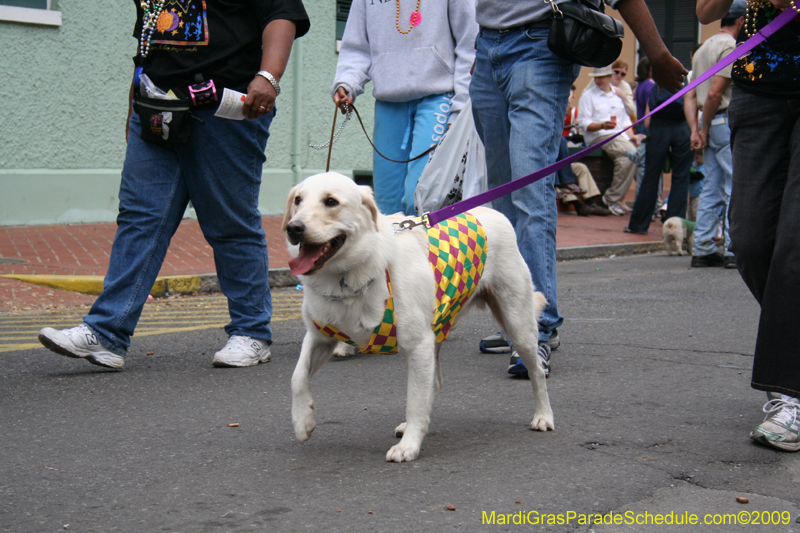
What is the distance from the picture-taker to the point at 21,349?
4863 mm

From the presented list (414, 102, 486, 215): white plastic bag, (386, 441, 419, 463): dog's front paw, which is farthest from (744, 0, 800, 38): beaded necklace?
(386, 441, 419, 463): dog's front paw

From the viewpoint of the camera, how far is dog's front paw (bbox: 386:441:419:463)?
293 centimetres

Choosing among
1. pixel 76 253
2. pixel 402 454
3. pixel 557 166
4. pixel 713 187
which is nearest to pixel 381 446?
pixel 402 454

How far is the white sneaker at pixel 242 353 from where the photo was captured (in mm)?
4465

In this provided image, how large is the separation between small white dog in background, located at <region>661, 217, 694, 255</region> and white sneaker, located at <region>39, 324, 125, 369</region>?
300 inches

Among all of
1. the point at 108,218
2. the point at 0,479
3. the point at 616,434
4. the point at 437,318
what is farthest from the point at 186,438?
the point at 108,218

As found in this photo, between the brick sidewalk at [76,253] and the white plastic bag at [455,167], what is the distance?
340 centimetres

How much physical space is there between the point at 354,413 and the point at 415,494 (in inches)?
39.9

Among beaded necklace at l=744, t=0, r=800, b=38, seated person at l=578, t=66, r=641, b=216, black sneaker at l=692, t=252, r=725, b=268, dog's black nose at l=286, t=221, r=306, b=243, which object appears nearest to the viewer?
dog's black nose at l=286, t=221, r=306, b=243

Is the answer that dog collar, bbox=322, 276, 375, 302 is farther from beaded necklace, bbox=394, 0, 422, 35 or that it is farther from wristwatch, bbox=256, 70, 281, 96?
beaded necklace, bbox=394, 0, 422, 35

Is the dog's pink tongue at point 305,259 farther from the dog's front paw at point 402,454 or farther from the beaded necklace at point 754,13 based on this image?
the beaded necklace at point 754,13

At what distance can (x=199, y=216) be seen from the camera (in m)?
4.58

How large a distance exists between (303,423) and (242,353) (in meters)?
1.56

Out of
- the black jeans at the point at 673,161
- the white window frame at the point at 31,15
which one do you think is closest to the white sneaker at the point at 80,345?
the white window frame at the point at 31,15
